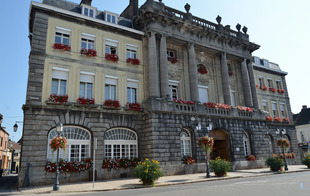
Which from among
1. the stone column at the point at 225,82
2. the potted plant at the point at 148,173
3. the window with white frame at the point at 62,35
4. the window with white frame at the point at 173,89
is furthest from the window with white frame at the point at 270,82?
the window with white frame at the point at 62,35

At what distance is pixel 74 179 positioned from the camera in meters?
15.7

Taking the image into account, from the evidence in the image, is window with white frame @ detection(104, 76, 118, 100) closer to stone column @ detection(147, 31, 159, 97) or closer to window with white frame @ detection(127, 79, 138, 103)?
window with white frame @ detection(127, 79, 138, 103)

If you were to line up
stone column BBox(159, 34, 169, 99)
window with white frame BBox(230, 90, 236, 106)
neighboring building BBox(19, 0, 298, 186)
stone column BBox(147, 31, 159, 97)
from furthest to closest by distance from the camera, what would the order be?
1. window with white frame BBox(230, 90, 236, 106)
2. stone column BBox(159, 34, 169, 99)
3. stone column BBox(147, 31, 159, 97)
4. neighboring building BBox(19, 0, 298, 186)

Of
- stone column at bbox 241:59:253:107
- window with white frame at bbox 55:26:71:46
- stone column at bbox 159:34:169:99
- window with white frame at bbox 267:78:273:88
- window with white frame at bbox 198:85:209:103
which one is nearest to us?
window with white frame at bbox 55:26:71:46

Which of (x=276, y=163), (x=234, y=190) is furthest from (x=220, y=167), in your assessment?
(x=234, y=190)

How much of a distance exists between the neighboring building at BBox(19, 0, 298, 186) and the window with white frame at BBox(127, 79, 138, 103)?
0.28 feet

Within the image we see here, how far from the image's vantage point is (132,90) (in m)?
20.0

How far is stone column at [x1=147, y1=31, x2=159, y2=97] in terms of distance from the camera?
19441 mm

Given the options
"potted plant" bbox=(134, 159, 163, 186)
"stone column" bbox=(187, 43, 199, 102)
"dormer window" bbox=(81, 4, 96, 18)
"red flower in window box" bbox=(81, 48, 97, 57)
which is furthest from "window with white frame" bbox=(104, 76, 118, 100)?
"potted plant" bbox=(134, 159, 163, 186)

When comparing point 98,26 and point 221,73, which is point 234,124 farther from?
point 98,26

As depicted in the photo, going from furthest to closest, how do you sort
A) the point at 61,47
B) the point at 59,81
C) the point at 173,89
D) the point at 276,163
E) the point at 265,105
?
the point at 265,105 < the point at 173,89 < the point at 276,163 < the point at 61,47 < the point at 59,81

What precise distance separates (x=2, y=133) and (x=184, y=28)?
32.3 meters

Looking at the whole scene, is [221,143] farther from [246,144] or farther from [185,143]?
[185,143]

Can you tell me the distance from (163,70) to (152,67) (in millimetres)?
1067
